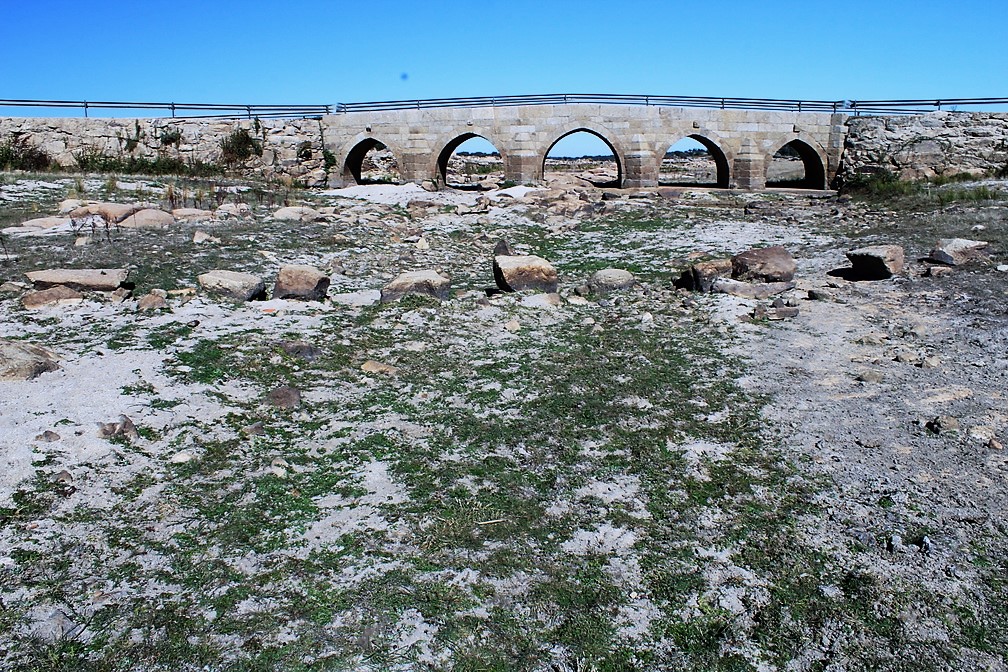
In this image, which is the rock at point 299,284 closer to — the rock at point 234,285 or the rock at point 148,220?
the rock at point 234,285

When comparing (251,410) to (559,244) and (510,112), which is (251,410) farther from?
(510,112)

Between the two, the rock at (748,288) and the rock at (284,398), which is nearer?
the rock at (284,398)

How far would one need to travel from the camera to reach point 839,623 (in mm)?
3732

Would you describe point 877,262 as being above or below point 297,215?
below

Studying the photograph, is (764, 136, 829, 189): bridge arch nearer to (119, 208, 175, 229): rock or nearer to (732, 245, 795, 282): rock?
(732, 245, 795, 282): rock

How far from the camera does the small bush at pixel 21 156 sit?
660 inches

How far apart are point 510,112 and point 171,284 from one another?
12.8 metres

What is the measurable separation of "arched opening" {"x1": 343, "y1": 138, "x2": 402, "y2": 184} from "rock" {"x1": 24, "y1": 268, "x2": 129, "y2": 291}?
12.3m

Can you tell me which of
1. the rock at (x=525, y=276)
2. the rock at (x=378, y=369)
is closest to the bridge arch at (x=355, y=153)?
the rock at (x=525, y=276)

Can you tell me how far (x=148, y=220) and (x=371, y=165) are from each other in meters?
12.0

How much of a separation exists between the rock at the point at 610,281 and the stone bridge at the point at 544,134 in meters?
10.5

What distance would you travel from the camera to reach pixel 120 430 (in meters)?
5.26

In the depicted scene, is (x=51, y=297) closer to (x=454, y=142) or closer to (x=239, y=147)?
(x=239, y=147)

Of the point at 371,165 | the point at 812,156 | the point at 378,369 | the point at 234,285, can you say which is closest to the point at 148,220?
the point at 234,285
